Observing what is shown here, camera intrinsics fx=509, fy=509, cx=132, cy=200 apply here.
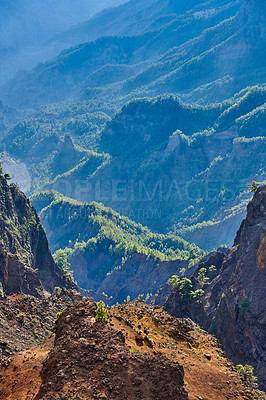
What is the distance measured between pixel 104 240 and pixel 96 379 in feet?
515

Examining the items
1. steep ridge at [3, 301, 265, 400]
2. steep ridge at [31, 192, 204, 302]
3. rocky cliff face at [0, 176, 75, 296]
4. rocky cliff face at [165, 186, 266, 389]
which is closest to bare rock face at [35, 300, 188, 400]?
steep ridge at [3, 301, 265, 400]

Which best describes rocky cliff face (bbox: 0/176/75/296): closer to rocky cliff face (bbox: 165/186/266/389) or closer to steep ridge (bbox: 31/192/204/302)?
rocky cliff face (bbox: 165/186/266/389)

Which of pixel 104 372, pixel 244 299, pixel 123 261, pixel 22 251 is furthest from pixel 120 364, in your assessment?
pixel 123 261

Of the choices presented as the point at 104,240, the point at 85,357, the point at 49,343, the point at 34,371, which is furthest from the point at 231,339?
the point at 104,240

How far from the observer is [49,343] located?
44031 mm

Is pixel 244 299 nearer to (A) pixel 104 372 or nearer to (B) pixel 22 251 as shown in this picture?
(B) pixel 22 251

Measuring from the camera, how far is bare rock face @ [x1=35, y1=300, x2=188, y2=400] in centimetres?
2853

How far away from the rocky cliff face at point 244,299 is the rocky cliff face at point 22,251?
2829 cm

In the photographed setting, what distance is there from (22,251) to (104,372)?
59.9m

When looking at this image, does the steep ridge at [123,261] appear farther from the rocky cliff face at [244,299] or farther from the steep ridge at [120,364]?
the steep ridge at [120,364]

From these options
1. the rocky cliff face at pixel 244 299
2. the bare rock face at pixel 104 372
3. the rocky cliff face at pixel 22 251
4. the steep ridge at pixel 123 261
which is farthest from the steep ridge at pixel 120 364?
the steep ridge at pixel 123 261

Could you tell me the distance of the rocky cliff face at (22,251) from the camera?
67.8 meters

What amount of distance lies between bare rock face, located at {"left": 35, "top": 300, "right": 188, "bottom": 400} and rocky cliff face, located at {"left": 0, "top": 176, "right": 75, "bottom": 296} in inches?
1363

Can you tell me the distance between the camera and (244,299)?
7394cm
